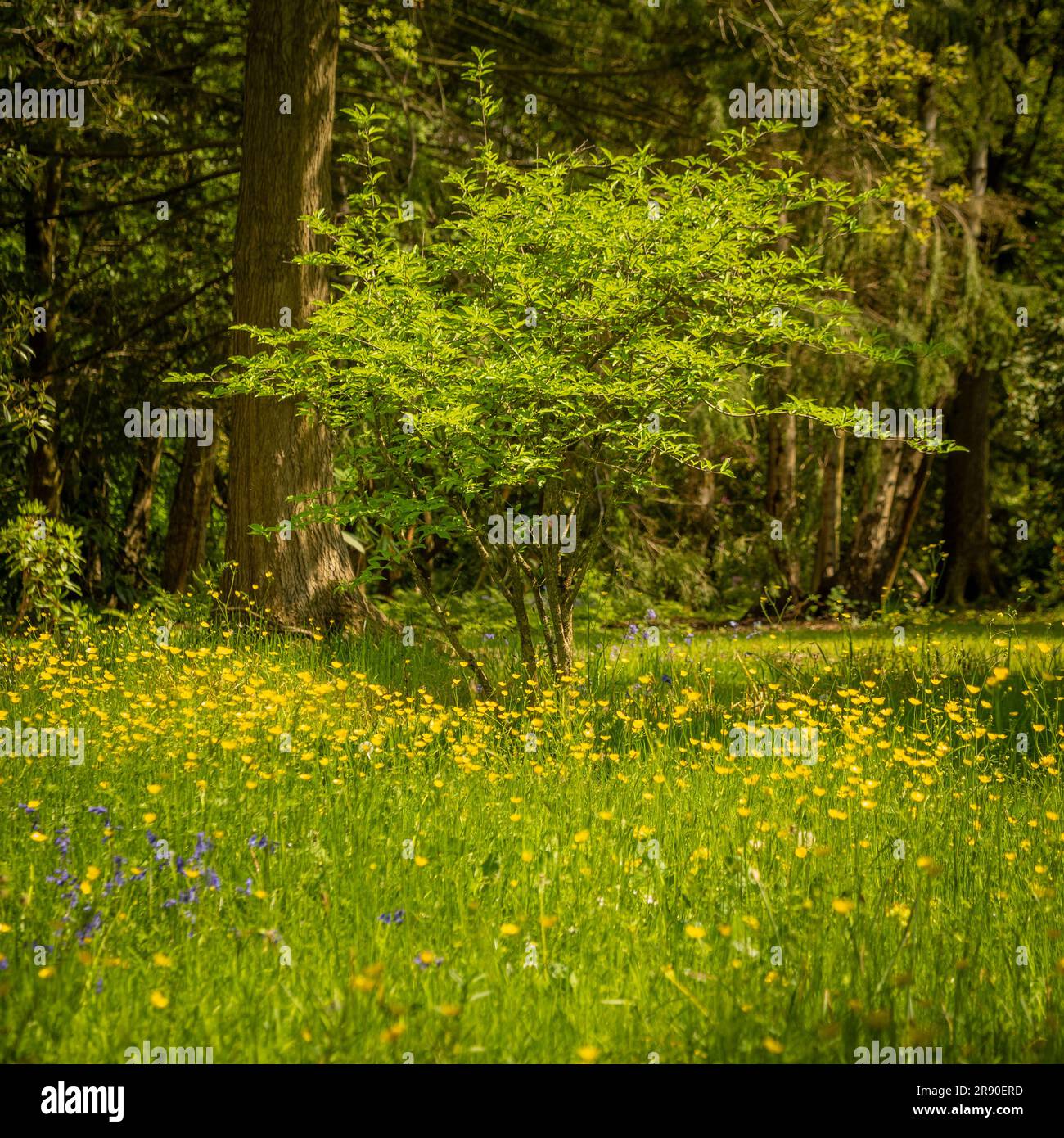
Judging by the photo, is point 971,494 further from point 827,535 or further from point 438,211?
point 438,211

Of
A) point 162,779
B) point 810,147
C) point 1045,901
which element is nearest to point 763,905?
point 1045,901

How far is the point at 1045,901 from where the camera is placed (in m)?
Result: 3.91

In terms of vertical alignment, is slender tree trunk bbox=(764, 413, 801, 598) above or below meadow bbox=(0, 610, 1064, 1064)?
above

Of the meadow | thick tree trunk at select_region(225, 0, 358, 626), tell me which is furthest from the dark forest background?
the meadow

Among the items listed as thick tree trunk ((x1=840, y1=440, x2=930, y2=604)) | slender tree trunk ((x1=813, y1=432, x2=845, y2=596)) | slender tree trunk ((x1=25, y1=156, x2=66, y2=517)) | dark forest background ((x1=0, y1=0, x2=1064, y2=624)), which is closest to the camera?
dark forest background ((x1=0, y1=0, x2=1064, y2=624))

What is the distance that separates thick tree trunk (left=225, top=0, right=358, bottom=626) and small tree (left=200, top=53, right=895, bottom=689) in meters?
1.85

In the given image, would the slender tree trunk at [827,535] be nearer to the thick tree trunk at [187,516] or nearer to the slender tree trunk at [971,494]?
the slender tree trunk at [971,494]

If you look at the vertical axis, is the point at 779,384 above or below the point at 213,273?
below

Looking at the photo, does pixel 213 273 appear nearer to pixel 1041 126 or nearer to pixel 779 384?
pixel 779 384

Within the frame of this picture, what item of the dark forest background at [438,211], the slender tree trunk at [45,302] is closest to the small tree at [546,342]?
the dark forest background at [438,211]

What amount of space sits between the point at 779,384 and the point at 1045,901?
33.0 feet

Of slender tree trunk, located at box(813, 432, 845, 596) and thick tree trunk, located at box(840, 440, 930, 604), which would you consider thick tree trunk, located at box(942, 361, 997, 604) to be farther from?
slender tree trunk, located at box(813, 432, 845, 596)

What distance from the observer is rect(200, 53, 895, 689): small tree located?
5.90 m
